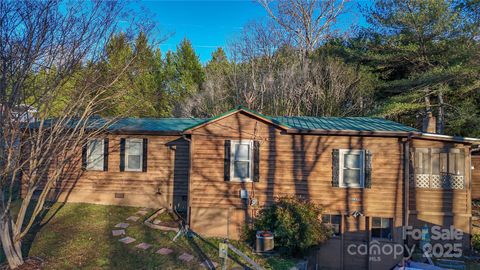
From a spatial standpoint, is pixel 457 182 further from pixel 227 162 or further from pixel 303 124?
pixel 227 162

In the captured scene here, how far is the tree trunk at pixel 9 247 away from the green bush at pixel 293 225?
6101 mm

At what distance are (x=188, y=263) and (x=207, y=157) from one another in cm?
352

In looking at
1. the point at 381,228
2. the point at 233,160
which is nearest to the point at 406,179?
the point at 381,228

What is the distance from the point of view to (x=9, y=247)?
6.75 meters

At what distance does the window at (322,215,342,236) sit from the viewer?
10227 millimetres

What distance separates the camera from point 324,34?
2511 cm

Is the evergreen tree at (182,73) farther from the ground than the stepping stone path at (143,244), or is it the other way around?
the evergreen tree at (182,73)

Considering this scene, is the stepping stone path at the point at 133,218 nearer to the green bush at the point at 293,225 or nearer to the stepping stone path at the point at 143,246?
the stepping stone path at the point at 143,246

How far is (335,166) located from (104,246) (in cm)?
732

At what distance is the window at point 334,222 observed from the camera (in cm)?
1023

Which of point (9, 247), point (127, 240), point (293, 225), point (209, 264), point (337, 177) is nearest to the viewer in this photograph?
point (9, 247)

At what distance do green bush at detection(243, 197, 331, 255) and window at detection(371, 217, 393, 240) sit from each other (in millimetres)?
1625

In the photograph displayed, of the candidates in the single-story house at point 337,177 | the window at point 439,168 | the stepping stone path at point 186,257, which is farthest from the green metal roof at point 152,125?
the window at point 439,168

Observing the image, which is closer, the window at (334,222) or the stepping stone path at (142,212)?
the window at (334,222)
